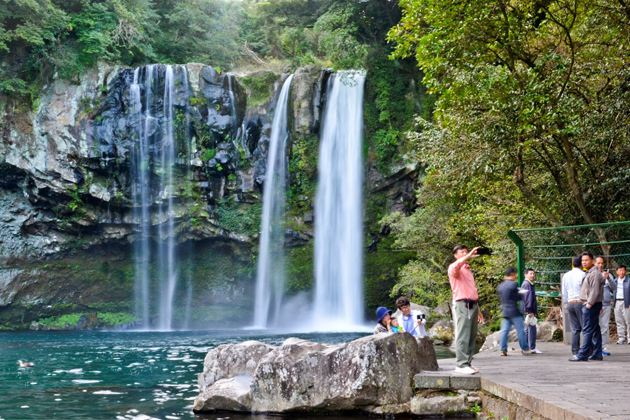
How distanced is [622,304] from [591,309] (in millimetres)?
3203

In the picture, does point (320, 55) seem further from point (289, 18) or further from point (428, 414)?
point (428, 414)

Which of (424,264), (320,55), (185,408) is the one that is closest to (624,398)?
(185,408)

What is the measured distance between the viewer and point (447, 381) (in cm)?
640

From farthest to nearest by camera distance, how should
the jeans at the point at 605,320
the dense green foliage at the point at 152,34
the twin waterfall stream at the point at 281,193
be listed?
the twin waterfall stream at the point at 281,193 < the dense green foliage at the point at 152,34 < the jeans at the point at 605,320

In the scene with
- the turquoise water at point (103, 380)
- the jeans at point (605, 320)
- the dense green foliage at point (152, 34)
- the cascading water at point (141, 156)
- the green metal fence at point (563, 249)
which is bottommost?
the turquoise water at point (103, 380)

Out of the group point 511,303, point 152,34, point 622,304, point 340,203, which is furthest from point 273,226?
point 511,303

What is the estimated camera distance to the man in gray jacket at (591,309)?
299 inches

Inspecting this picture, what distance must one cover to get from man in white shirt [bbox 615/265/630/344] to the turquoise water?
12.9 ft

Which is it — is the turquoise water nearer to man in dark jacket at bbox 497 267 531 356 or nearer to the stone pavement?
the stone pavement

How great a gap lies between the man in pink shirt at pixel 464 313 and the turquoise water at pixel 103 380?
2433 mm

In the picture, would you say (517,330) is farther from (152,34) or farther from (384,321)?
(152,34)

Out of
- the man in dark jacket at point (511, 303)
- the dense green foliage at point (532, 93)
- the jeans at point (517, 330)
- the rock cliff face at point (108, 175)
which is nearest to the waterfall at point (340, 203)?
the rock cliff face at point (108, 175)

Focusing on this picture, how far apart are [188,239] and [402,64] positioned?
13250mm

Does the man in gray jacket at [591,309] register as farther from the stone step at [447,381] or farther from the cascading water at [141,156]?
the cascading water at [141,156]
